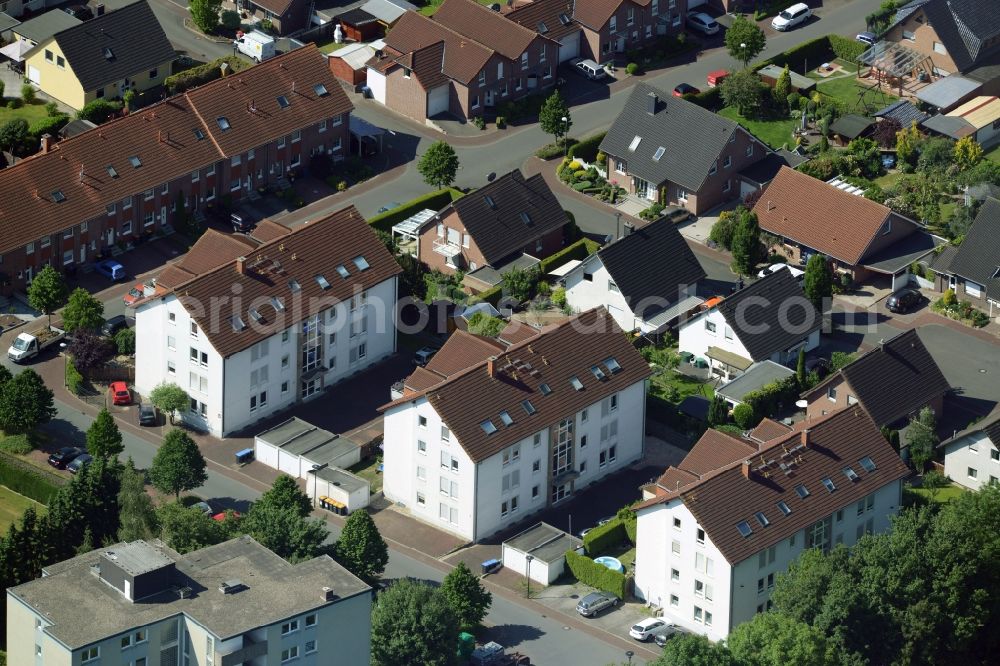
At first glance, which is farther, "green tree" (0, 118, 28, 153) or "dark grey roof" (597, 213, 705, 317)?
"green tree" (0, 118, 28, 153)

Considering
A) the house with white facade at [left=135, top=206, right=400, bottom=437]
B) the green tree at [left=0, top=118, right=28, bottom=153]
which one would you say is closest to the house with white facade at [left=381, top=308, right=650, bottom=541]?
the house with white facade at [left=135, top=206, right=400, bottom=437]

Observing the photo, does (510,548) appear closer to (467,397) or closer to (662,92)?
(467,397)

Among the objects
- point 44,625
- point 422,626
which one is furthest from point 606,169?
point 44,625

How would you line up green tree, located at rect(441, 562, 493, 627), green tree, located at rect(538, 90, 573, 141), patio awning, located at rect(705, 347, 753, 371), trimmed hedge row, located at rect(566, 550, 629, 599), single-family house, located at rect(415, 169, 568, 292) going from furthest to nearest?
green tree, located at rect(538, 90, 573, 141) < single-family house, located at rect(415, 169, 568, 292) < patio awning, located at rect(705, 347, 753, 371) < trimmed hedge row, located at rect(566, 550, 629, 599) < green tree, located at rect(441, 562, 493, 627)

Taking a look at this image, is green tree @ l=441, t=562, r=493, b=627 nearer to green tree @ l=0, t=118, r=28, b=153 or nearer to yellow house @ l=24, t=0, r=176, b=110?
green tree @ l=0, t=118, r=28, b=153

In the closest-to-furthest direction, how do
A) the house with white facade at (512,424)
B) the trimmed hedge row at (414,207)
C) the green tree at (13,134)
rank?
1. the house with white facade at (512,424)
2. the trimmed hedge row at (414,207)
3. the green tree at (13,134)

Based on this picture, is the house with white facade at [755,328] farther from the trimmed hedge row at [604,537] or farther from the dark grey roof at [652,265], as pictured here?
the trimmed hedge row at [604,537]

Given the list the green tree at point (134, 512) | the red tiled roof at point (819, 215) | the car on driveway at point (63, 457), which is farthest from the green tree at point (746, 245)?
the green tree at point (134, 512)
